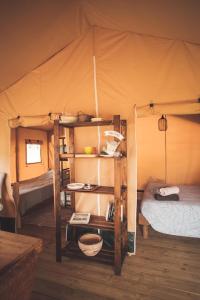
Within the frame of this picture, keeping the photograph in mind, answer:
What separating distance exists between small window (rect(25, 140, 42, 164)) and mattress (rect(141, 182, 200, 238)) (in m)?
4.05

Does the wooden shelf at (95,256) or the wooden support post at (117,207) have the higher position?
the wooden support post at (117,207)

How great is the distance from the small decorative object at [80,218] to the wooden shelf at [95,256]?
37 cm

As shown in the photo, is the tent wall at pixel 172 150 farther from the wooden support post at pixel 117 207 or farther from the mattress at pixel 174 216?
the wooden support post at pixel 117 207

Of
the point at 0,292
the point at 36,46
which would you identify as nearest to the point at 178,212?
the point at 0,292

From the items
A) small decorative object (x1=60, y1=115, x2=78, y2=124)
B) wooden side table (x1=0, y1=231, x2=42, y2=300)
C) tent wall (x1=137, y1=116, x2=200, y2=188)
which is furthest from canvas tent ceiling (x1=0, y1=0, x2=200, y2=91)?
tent wall (x1=137, y1=116, x2=200, y2=188)

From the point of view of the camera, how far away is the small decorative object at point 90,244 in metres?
2.37

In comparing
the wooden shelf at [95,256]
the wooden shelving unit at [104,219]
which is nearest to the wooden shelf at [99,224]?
the wooden shelving unit at [104,219]

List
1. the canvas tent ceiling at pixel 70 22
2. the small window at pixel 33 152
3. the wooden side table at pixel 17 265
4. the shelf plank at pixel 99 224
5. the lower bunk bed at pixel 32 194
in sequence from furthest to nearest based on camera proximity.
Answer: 1. the small window at pixel 33 152
2. the lower bunk bed at pixel 32 194
3. the shelf plank at pixel 99 224
4. the canvas tent ceiling at pixel 70 22
5. the wooden side table at pixel 17 265

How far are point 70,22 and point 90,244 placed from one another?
265 cm

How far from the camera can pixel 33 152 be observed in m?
6.23

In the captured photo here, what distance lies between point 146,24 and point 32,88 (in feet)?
6.06

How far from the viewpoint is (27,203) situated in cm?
411

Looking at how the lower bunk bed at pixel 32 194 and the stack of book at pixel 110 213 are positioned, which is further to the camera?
the lower bunk bed at pixel 32 194

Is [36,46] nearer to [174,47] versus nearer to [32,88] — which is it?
[32,88]
